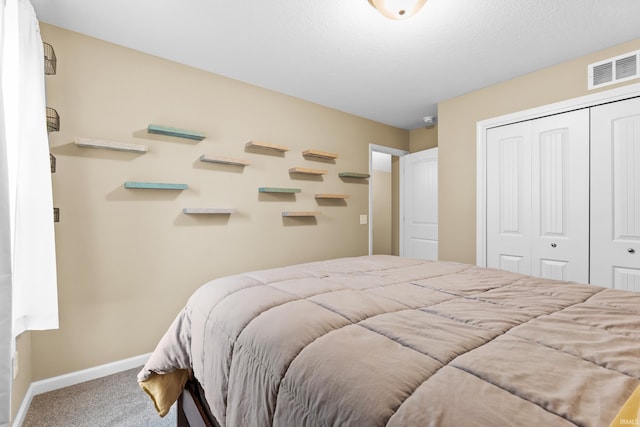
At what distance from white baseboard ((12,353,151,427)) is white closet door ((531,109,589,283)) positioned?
359 centimetres

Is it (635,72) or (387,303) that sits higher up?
(635,72)

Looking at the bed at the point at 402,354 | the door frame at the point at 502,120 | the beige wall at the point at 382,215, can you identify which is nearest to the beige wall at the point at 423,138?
the beige wall at the point at 382,215

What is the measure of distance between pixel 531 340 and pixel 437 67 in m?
2.52

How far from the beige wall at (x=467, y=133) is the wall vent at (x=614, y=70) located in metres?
0.13

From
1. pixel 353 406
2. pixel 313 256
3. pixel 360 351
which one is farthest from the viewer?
pixel 313 256

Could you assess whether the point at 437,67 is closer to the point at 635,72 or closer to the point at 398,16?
the point at 398,16

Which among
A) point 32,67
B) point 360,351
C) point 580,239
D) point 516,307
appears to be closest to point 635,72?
point 580,239

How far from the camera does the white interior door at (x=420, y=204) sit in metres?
3.98

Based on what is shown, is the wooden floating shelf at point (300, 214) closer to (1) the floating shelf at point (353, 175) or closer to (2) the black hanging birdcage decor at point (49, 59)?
(1) the floating shelf at point (353, 175)

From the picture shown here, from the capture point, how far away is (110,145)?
219 centimetres

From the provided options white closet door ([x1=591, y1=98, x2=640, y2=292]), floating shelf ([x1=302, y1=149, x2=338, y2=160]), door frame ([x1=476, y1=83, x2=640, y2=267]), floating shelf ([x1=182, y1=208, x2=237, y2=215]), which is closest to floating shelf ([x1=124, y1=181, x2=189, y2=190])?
floating shelf ([x1=182, y1=208, x2=237, y2=215])

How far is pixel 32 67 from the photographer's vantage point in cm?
164

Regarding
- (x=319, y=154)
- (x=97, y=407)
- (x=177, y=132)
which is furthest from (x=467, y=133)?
(x=97, y=407)

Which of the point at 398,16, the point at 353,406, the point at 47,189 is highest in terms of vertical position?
the point at 398,16
